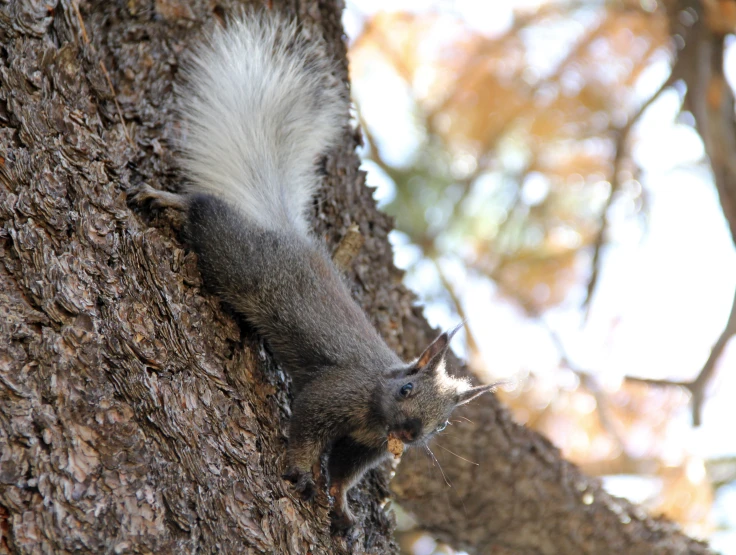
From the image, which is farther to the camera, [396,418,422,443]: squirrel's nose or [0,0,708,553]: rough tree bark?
[396,418,422,443]: squirrel's nose

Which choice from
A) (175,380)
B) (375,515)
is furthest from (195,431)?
(375,515)

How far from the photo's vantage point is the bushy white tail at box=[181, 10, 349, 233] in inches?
127

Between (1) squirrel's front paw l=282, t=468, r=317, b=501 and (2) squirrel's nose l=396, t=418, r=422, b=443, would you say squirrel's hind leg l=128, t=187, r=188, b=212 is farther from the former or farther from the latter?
(2) squirrel's nose l=396, t=418, r=422, b=443

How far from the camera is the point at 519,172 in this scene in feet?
21.5

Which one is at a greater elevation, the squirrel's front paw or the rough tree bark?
the rough tree bark

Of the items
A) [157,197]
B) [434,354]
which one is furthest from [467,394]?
[157,197]

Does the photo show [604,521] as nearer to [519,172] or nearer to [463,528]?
[463,528]

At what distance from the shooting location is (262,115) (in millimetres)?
3504

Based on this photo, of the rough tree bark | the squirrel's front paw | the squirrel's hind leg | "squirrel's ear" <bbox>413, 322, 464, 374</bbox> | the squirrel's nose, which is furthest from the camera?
"squirrel's ear" <bbox>413, 322, 464, 374</bbox>

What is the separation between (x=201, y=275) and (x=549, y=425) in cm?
400

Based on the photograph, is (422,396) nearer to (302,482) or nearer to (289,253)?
(302,482)

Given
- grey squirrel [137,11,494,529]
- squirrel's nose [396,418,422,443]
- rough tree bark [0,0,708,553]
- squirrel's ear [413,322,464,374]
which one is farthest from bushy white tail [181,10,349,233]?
squirrel's nose [396,418,422,443]

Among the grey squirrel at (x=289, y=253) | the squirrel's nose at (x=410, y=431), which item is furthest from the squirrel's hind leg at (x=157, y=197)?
the squirrel's nose at (x=410, y=431)

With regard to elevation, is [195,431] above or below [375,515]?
above
